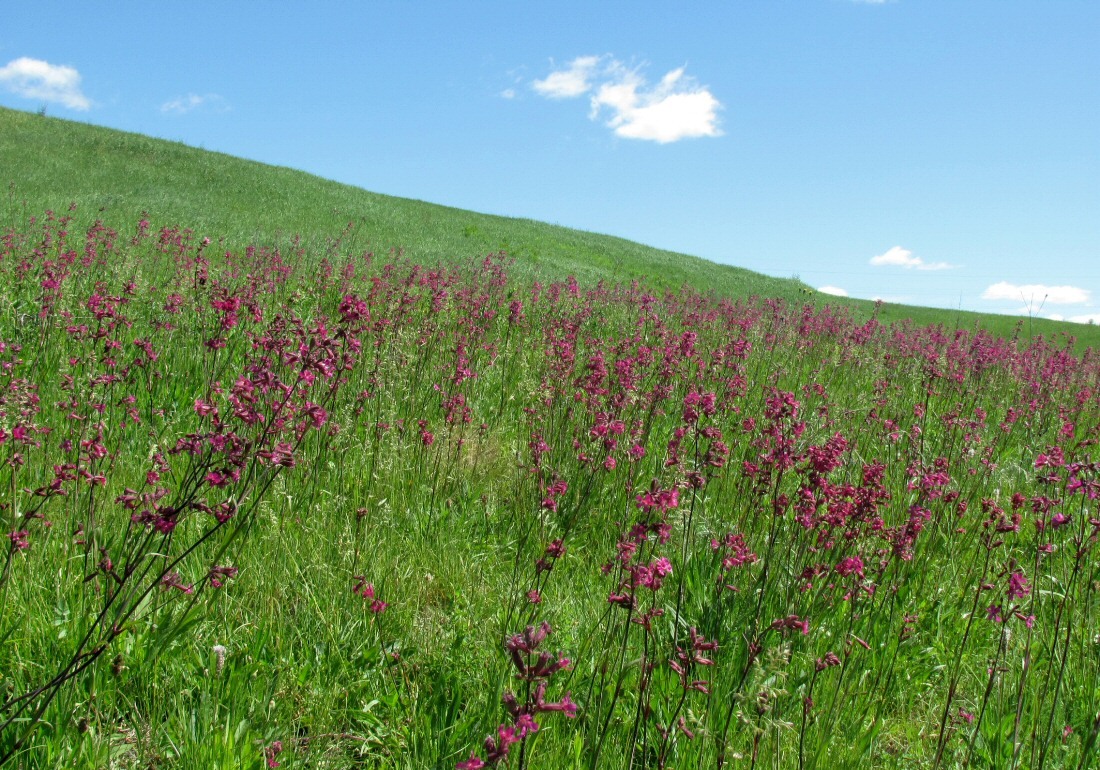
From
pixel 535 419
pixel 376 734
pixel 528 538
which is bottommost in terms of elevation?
pixel 376 734

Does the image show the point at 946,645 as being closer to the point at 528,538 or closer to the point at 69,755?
the point at 528,538

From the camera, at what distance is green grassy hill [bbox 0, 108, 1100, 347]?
20.4 metres

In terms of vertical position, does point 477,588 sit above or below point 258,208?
below

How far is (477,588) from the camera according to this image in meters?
3.30

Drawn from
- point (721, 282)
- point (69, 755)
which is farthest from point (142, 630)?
point (721, 282)

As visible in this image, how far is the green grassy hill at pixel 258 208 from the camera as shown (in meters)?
20.4

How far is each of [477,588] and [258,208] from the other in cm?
2675

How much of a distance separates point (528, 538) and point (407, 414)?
1884mm

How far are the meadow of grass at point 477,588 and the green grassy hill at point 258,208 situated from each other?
1292 cm

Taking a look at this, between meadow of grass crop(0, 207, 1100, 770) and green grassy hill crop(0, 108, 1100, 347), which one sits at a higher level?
green grassy hill crop(0, 108, 1100, 347)

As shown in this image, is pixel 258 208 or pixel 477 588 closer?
pixel 477 588

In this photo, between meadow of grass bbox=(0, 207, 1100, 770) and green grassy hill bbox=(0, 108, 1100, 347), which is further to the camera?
green grassy hill bbox=(0, 108, 1100, 347)

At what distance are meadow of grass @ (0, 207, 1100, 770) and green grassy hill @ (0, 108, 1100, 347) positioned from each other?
12.9 m

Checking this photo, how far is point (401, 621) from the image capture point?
9.53 feet
